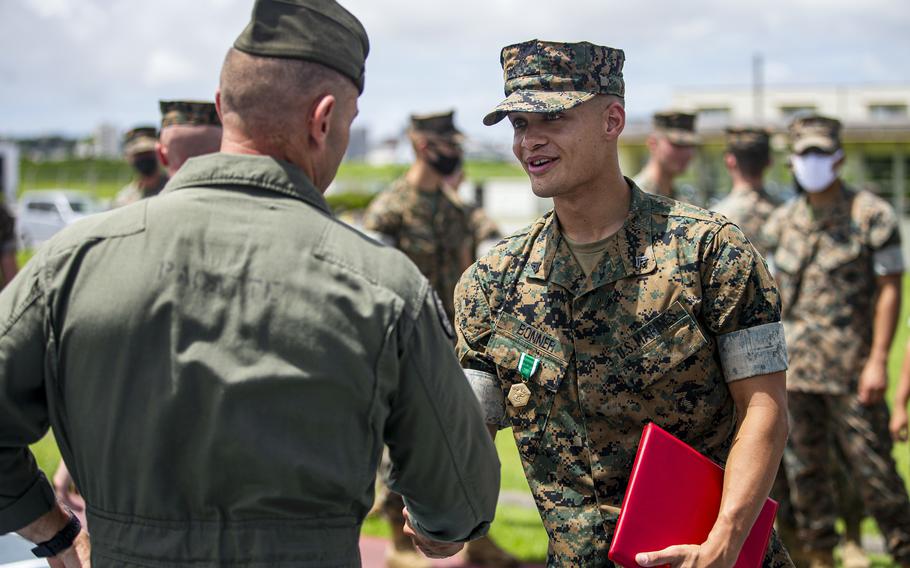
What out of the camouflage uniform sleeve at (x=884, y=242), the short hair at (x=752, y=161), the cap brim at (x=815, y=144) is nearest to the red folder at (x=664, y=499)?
the camouflage uniform sleeve at (x=884, y=242)

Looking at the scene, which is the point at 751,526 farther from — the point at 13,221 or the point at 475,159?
the point at 475,159

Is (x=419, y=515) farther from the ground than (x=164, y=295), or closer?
closer

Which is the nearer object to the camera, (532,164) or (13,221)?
(532,164)

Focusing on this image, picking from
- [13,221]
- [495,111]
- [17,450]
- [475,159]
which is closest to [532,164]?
[495,111]

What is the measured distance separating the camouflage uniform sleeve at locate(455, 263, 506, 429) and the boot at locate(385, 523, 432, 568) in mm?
2805

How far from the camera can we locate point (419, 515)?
7.39ft

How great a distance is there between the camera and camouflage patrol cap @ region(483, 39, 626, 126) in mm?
2873

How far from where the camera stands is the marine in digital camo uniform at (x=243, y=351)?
1871 mm

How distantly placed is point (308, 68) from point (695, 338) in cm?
133

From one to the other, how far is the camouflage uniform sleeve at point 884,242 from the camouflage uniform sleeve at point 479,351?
335 cm

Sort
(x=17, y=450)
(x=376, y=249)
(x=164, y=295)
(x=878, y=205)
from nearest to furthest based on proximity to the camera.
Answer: (x=164, y=295) → (x=376, y=249) → (x=17, y=450) → (x=878, y=205)

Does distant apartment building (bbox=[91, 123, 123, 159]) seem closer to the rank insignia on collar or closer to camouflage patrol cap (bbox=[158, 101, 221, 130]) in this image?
camouflage patrol cap (bbox=[158, 101, 221, 130])

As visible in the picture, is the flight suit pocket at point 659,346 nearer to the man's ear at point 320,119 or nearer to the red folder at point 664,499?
the red folder at point 664,499

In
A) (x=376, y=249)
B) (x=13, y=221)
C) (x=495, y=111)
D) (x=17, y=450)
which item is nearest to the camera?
(x=376, y=249)
